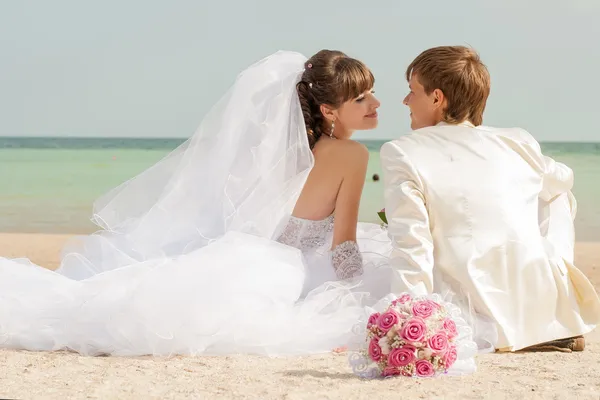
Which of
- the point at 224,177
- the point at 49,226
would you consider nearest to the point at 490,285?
the point at 224,177

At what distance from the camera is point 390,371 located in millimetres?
3873

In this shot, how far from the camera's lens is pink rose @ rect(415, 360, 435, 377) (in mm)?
3824

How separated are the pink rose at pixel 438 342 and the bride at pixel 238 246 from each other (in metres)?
0.87

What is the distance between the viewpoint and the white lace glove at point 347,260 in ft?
15.9

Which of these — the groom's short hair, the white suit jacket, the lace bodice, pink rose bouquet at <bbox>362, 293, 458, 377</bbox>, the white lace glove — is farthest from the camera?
the lace bodice

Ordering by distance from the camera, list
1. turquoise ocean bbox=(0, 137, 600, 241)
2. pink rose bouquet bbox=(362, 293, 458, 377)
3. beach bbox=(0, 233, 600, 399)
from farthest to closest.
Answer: turquoise ocean bbox=(0, 137, 600, 241)
pink rose bouquet bbox=(362, 293, 458, 377)
beach bbox=(0, 233, 600, 399)

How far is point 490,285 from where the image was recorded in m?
4.33

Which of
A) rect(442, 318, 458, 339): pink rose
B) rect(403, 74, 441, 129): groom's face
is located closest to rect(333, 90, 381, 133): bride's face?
rect(403, 74, 441, 129): groom's face

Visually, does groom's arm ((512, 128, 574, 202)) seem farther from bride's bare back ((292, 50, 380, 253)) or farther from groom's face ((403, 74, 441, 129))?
bride's bare back ((292, 50, 380, 253))

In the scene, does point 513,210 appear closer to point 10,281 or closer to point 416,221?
point 416,221

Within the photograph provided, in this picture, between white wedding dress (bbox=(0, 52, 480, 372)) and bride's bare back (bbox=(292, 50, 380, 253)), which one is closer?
white wedding dress (bbox=(0, 52, 480, 372))

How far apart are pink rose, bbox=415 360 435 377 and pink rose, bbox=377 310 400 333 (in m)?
0.20

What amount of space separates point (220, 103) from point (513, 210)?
1.85m


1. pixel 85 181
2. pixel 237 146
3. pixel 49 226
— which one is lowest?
pixel 85 181
